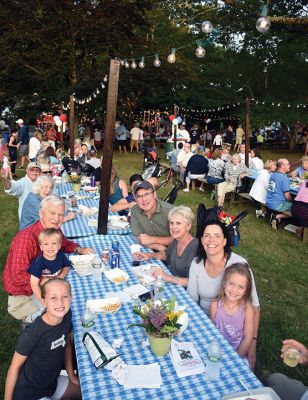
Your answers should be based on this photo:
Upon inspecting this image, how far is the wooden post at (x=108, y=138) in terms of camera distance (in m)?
4.09

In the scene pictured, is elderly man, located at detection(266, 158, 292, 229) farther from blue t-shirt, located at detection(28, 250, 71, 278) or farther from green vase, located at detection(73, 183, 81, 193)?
blue t-shirt, located at detection(28, 250, 71, 278)

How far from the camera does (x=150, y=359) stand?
7.18ft

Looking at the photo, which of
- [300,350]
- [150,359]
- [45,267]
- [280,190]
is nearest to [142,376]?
[150,359]

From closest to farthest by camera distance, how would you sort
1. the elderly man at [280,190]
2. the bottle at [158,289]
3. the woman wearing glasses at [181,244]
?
the bottle at [158,289] → the woman wearing glasses at [181,244] → the elderly man at [280,190]

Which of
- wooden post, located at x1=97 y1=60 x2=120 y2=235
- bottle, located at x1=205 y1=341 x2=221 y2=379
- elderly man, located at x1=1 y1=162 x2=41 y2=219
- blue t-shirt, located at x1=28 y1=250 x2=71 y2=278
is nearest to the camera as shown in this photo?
bottle, located at x1=205 y1=341 x2=221 y2=379

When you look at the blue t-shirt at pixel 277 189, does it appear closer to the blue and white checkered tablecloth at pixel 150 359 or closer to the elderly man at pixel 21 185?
the elderly man at pixel 21 185

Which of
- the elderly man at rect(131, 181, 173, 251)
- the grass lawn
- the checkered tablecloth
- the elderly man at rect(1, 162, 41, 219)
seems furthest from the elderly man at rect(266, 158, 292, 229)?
the elderly man at rect(1, 162, 41, 219)

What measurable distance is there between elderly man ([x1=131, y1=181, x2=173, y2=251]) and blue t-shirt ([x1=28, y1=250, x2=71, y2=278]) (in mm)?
1165

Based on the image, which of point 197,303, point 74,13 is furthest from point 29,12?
point 197,303

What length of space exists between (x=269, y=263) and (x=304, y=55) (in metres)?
18.4

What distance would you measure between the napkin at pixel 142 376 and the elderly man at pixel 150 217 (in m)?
2.02

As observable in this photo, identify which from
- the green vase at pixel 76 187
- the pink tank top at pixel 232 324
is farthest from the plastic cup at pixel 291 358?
the green vase at pixel 76 187

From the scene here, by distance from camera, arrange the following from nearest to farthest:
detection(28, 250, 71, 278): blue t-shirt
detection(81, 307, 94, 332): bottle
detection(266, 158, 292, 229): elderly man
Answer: detection(81, 307, 94, 332): bottle
detection(28, 250, 71, 278): blue t-shirt
detection(266, 158, 292, 229): elderly man

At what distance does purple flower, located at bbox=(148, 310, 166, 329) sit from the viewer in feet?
7.02
